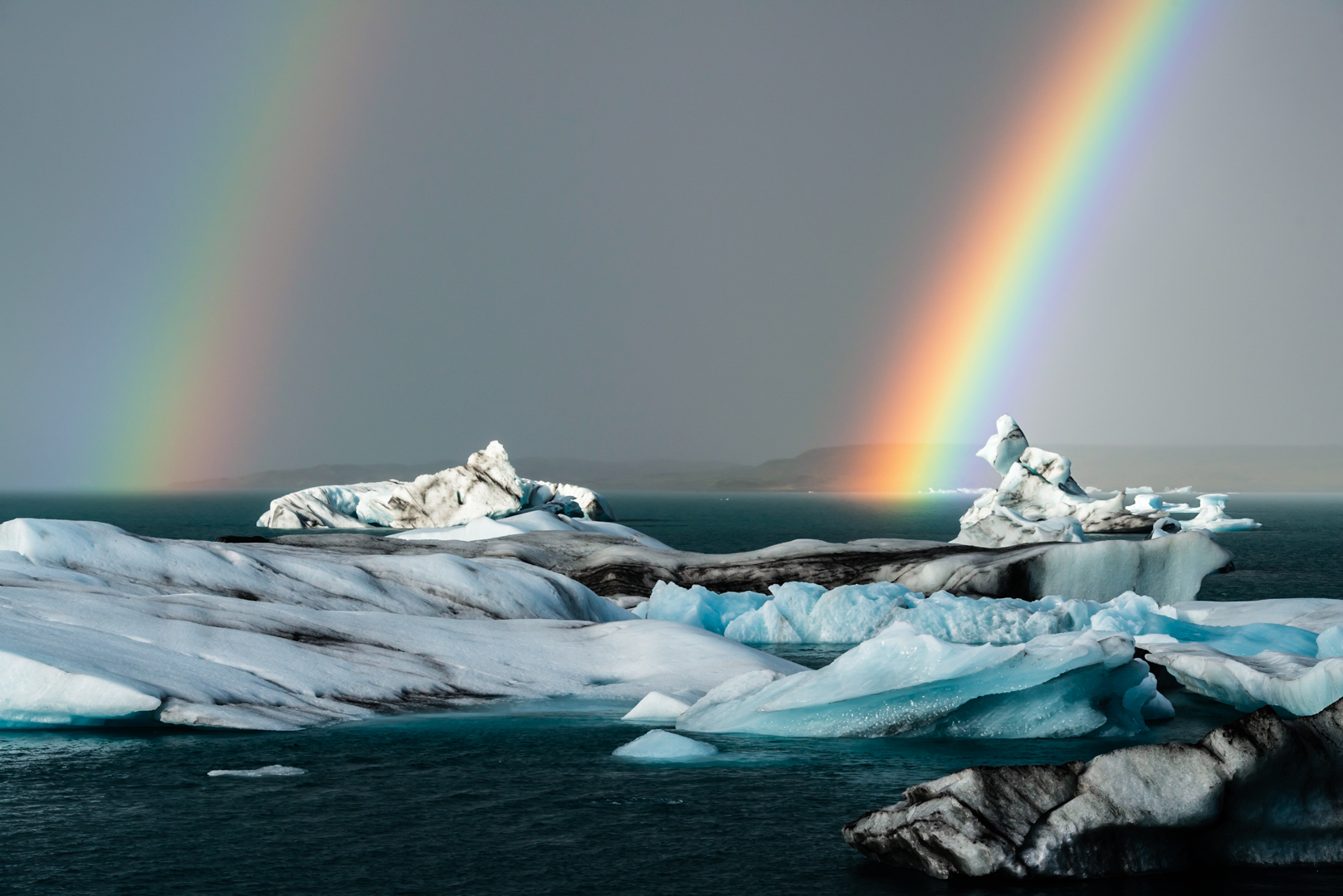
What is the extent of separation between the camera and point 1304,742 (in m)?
8.71

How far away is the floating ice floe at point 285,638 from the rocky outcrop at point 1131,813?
7775 millimetres

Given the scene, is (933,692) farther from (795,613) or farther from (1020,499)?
(1020,499)

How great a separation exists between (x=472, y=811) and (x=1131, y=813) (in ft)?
16.6

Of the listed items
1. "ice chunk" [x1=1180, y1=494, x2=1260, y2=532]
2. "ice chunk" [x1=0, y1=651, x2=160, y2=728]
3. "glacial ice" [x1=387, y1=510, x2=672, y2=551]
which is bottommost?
"ice chunk" [x1=1180, y1=494, x2=1260, y2=532]

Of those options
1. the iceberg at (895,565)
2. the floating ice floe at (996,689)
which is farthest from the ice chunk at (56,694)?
the iceberg at (895,565)

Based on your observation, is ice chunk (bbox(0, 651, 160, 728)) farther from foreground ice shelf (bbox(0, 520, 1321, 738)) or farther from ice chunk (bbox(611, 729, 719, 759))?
ice chunk (bbox(611, 729, 719, 759))

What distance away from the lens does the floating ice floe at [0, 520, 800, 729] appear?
44.0 ft

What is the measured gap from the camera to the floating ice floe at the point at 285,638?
44.0 feet

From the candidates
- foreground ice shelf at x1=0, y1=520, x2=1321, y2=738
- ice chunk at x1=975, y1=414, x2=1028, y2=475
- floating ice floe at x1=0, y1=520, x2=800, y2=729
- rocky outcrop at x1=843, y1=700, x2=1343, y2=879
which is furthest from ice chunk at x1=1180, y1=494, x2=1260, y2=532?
rocky outcrop at x1=843, y1=700, x2=1343, y2=879

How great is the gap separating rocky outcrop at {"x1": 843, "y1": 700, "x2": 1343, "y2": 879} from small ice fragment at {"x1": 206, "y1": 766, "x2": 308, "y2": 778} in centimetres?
546

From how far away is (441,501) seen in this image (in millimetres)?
76688

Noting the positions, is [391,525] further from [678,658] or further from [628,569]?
[678,658]

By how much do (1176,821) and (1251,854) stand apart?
2.67ft

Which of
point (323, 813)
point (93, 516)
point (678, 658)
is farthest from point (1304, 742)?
point (93, 516)
